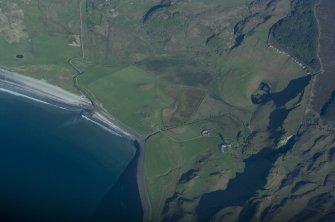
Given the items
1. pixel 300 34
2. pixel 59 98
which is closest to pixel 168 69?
pixel 59 98

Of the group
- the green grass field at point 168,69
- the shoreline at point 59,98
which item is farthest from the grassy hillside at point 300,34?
the shoreline at point 59,98

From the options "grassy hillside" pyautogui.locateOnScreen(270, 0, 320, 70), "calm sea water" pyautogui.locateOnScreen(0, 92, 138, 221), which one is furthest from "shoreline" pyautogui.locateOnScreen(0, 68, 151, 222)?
"grassy hillside" pyautogui.locateOnScreen(270, 0, 320, 70)

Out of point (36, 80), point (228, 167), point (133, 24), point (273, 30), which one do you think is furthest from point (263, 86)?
point (36, 80)

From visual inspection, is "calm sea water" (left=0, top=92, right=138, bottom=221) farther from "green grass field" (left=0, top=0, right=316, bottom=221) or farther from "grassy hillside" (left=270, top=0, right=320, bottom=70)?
"grassy hillside" (left=270, top=0, right=320, bottom=70)

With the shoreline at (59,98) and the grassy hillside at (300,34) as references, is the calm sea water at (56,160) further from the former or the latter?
the grassy hillside at (300,34)

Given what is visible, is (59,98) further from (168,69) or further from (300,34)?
(300,34)
